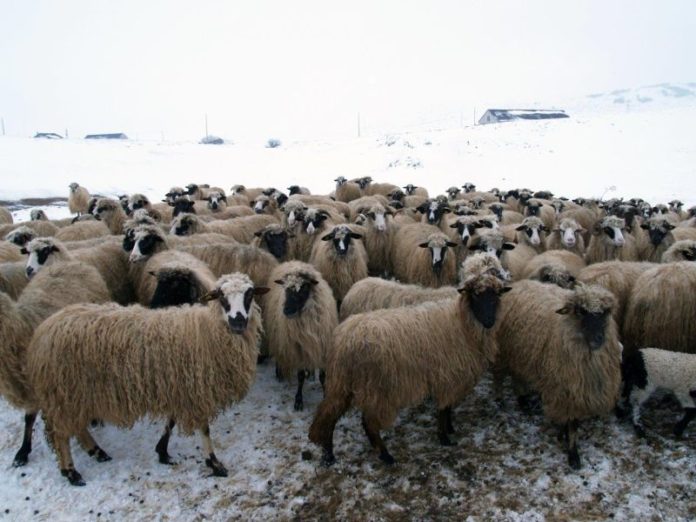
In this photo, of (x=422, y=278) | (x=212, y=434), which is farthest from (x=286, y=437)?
(x=422, y=278)

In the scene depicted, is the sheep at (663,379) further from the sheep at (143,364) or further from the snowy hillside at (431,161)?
the snowy hillside at (431,161)

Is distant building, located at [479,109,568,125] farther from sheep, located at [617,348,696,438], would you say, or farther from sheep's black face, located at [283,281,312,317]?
sheep's black face, located at [283,281,312,317]

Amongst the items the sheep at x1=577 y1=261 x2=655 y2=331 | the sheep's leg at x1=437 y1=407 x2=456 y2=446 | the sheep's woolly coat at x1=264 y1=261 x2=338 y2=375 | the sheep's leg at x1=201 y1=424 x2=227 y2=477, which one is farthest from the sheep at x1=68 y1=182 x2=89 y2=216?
the sheep at x1=577 y1=261 x2=655 y2=331

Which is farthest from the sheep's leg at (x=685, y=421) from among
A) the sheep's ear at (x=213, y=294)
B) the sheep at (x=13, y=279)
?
the sheep at (x=13, y=279)

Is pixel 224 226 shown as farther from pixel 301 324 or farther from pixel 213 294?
pixel 213 294

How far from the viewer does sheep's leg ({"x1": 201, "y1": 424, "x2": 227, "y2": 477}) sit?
4.89 metres

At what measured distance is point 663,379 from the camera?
5090 mm

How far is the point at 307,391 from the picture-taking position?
656cm

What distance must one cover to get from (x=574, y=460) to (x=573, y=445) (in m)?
0.14

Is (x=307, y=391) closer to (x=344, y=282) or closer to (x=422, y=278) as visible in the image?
(x=344, y=282)

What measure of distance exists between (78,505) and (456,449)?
3.59 meters

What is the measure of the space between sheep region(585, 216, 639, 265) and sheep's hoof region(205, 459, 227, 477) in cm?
678

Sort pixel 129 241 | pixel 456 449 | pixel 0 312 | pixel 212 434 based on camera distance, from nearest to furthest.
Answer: pixel 0 312 < pixel 456 449 < pixel 212 434 < pixel 129 241

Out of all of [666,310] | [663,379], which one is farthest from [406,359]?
[666,310]
